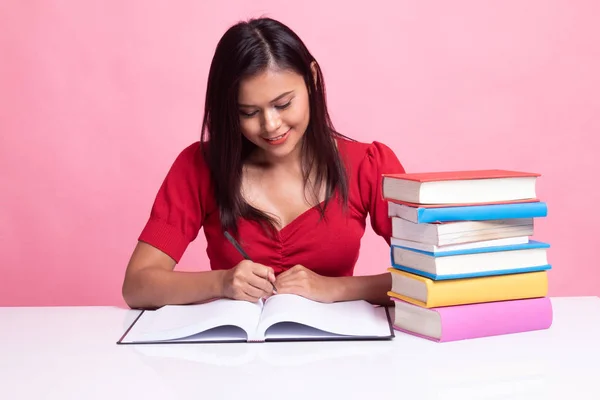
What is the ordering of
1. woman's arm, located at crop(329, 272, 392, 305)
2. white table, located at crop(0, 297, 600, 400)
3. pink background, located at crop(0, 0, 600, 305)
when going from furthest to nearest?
1. pink background, located at crop(0, 0, 600, 305)
2. woman's arm, located at crop(329, 272, 392, 305)
3. white table, located at crop(0, 297, 600, 400)

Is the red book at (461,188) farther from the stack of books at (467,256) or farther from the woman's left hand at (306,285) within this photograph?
the woman's left hand at (306,285)

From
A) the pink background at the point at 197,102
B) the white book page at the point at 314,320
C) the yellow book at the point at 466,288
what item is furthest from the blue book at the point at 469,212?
the pink background at the point at 197,102

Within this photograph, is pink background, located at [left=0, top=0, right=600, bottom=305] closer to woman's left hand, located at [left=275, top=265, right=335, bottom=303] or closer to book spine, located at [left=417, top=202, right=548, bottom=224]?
woman's left hand, located at [left=275, top=265, right=335, bottom=303]

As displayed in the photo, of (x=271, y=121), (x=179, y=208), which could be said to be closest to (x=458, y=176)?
(x=271, y=121)

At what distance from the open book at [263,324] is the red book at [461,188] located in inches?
9.2

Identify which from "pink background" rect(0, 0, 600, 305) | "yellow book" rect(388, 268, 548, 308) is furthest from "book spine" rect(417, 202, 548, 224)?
"pink background" rect(0, 0, 600, 305)

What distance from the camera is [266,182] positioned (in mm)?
1983

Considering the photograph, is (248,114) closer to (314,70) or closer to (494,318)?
(314,70)

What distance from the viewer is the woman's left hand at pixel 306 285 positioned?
162 cm

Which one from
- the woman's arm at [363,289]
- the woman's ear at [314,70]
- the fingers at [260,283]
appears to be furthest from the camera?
the woman's ear at [314,70]

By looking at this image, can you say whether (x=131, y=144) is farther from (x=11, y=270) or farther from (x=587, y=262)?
(x=587, y=262)

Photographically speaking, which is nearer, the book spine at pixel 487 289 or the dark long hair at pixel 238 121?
the book spine at pixel 487 289

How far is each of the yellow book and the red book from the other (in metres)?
0.13

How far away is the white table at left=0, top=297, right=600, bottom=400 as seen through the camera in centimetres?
119
